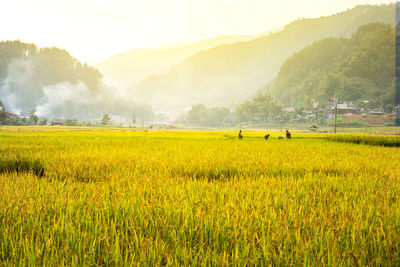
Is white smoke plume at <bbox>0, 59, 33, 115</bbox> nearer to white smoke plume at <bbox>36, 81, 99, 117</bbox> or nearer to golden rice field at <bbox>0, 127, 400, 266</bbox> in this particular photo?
white smoke plume at <bbox>36, 81, 99, 117</bbox>

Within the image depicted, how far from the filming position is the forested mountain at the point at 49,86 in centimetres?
16600

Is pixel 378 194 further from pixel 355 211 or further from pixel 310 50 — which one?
pixel 310 50

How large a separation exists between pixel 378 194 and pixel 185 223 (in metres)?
2.90

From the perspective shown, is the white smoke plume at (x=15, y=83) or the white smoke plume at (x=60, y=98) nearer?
the white smoke plume at (x=15, y=83)

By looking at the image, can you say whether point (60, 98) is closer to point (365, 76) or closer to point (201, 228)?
point (365, 76)

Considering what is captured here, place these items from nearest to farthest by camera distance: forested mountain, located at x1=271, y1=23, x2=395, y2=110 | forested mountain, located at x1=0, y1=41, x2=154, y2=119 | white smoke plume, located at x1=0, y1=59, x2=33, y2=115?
forested mountain, located at x1=271, y1=23, x2=395, y2=110 < white smoke plume, located at x1=0, y1=59, x2=33, y2=115 < forested mountain, located at x1=0, y1=41, x2=154, y2=119

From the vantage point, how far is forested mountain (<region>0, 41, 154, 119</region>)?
166 meters

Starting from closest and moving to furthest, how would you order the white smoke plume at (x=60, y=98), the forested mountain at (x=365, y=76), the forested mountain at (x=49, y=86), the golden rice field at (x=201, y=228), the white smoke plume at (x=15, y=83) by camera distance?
1. the golden rice field at (x=201, y=228)
2. the forested mountain at (x=365, y=76)
3. the white smoke plume at (x=15, y=83)
4. the forested mountain at (x=49, y=86)
5. the white smoke plume at (x=60, y=98)

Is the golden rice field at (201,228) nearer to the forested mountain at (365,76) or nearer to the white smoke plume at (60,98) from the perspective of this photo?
the forested mountain at (365,76)

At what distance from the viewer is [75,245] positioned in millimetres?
1691

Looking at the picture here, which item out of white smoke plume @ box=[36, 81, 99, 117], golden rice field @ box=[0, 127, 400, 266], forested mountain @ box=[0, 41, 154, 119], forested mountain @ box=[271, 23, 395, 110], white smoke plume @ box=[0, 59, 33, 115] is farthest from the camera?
white smoke plume @ box=[36, 81, 99, 117]

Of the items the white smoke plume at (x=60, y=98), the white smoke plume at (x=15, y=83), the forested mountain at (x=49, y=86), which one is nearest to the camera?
the white smoke plume at (x=15, y=83)

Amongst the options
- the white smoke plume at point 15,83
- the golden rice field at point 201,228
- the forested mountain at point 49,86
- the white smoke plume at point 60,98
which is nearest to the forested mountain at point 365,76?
the golden rice field at point 201,228

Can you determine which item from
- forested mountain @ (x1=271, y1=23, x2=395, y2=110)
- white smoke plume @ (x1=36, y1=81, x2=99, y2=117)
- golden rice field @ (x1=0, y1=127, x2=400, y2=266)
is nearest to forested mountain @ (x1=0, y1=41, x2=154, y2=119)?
white smoke plume @ (x1=36, y1=81, x2=99, y2=117)
